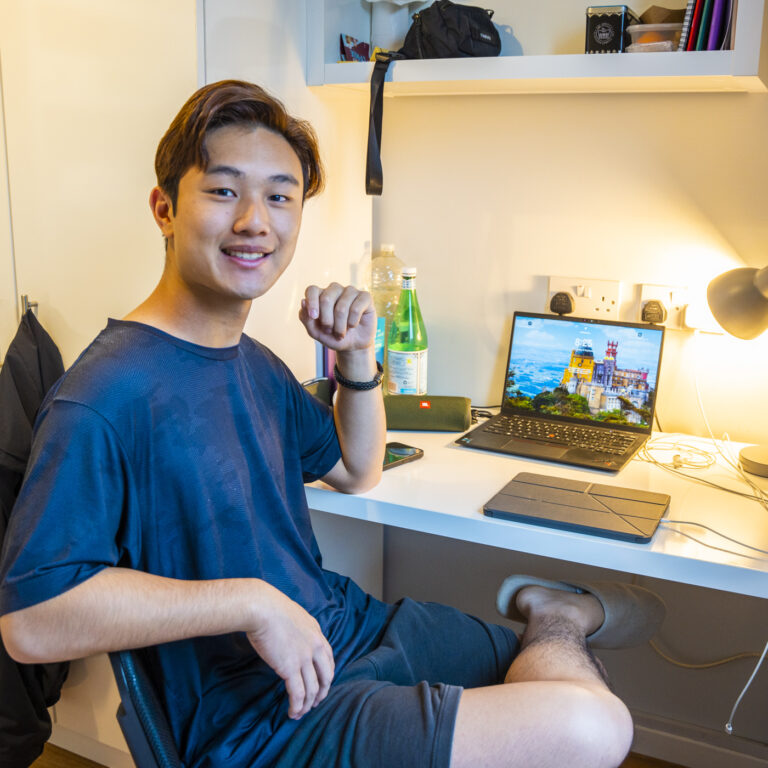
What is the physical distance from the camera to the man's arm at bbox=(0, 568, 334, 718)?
2.99 feet

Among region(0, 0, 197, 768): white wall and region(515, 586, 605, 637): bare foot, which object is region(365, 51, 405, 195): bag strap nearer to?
region(0, 0, 197, 768): white wall

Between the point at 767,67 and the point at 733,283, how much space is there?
0.39 m

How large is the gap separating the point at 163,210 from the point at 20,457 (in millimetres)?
648

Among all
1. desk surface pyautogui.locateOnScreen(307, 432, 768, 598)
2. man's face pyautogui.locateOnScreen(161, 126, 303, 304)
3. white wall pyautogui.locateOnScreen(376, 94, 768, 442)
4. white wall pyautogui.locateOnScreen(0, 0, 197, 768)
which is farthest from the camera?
white wall pyautogui.locateOnScreen(376, 94, 768, 442)

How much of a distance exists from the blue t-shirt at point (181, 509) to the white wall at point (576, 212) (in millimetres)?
814

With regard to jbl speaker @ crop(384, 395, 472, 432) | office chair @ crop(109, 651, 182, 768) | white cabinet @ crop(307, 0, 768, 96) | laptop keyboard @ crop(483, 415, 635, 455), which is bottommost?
office chair @ crop(109, 651, 182, 768)

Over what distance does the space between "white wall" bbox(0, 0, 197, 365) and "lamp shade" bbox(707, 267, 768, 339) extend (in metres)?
0.97

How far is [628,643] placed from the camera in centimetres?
137

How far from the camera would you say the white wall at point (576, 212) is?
A: 1.68 m

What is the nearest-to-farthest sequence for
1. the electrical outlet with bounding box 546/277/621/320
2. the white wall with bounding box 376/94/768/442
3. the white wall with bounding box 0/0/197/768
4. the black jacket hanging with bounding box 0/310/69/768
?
1. the white wall with bounding box 0/0/197/768
2. the black jacket hanging with bounding box 0/310/69/768
3. the white wall with bounding box 376/94/768/442
4. the electrical outlet with bounding box 546/277/621/320

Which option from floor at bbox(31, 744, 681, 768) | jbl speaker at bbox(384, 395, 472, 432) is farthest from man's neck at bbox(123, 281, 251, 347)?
floor at bbox(31, 744, 681, 768)

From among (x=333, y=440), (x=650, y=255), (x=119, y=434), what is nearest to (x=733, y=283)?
(x=650, y=255)

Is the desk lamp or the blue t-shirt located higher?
the desk lamp

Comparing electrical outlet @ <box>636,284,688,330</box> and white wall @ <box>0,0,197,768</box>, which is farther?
electrical outlet @ <box>636,284,688,330</box>
